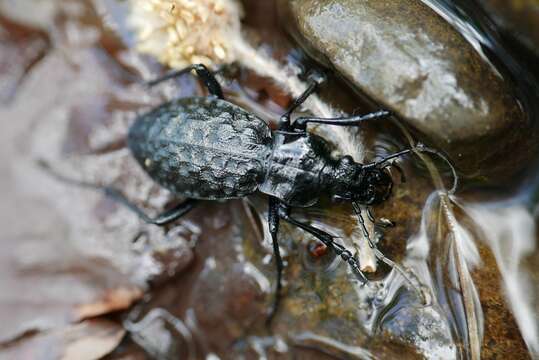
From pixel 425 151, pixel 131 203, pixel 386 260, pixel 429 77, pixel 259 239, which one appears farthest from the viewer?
pixel 131 203

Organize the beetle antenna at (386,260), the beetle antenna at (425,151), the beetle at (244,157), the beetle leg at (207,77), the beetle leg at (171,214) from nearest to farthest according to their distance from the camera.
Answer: the beetle antenna at (425,151), the beetle antenna at (386,260), the beetle at (244,157), the beetle leg at (207,77), the beetle leg at (171,214)

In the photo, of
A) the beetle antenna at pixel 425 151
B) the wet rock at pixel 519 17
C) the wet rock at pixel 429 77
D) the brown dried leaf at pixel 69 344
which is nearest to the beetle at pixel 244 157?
the beetle antenna at pixel 425 151

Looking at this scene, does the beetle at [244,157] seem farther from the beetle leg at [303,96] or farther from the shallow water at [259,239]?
the shallow water at [259,239]

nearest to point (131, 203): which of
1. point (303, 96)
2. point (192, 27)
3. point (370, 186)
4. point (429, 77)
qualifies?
point (192, 27)

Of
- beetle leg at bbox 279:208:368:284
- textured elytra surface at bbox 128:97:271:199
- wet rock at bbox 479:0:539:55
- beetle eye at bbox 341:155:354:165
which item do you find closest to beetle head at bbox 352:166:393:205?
beetle eye at bbox 341:155:354:165

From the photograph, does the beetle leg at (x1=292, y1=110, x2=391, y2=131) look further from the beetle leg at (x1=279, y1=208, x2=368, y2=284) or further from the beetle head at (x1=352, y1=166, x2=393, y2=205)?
the beetle leg at (x1=279, y1=208, x2=368, y2=284)

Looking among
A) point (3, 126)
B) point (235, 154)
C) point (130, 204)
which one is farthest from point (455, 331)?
point (3, 126)

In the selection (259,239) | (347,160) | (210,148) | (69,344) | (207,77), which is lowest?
(69,344)

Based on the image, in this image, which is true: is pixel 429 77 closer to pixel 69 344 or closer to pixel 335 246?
pixel 335 246
